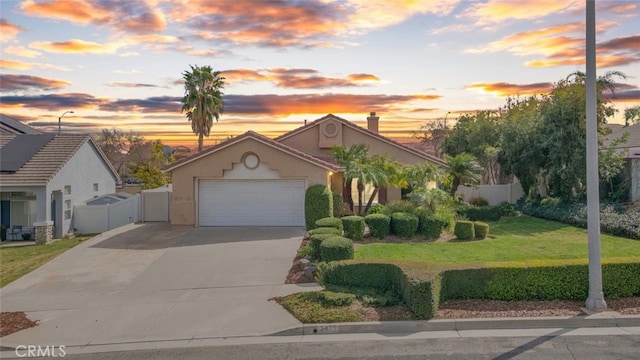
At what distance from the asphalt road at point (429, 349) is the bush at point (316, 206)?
10.9 meters

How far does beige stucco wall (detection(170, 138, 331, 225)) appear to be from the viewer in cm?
2173

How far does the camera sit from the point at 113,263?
15.9m

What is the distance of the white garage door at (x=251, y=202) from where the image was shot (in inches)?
866

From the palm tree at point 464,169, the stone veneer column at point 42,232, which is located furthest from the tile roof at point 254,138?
the palm tree at point 464,169

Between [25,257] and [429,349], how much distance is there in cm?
1614

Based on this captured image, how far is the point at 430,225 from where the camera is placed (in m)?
18.4

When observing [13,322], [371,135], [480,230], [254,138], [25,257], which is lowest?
[13,322]

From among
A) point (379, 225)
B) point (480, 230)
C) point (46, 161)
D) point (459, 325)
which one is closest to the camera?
point (459, 325)

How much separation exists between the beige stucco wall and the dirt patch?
36.7 ft

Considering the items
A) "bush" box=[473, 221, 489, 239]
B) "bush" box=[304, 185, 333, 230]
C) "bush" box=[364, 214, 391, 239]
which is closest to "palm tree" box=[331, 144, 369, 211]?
"bush" box=[304, 185, 333, 230]

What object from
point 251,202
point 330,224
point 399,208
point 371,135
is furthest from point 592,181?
point 371,135

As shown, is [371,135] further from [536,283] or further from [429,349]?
[429,349]

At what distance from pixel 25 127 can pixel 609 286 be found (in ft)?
116

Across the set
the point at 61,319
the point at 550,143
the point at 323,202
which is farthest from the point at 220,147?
the point at 550,143
